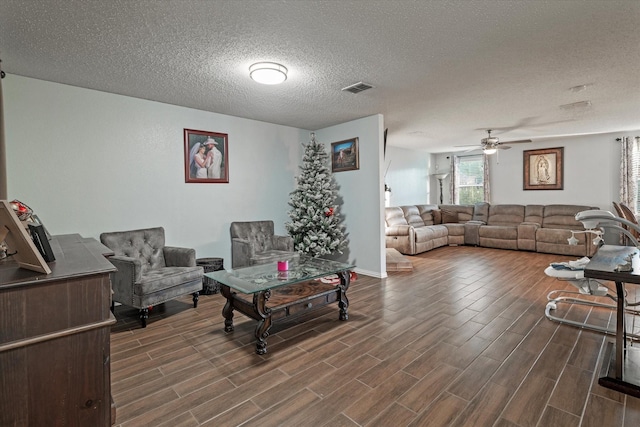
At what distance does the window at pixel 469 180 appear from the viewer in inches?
344

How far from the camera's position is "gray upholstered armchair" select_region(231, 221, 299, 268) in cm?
423

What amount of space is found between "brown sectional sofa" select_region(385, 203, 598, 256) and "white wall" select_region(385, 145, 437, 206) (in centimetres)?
67

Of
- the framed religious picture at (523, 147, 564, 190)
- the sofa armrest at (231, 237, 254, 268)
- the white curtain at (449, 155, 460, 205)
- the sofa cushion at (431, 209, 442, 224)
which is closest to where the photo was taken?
the sofa armrest at (231, 237, 254, 268)

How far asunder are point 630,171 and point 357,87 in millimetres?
6819

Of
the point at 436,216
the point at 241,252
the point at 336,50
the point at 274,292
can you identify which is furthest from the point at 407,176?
the point at 274,292

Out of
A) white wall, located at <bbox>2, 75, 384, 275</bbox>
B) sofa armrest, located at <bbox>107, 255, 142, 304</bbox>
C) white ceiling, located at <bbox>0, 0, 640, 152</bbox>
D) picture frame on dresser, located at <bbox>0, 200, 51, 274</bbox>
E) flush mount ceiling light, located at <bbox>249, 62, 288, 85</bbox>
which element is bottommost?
sofa armrest, located at <bbox>107, 255, 142, 304</bbox>

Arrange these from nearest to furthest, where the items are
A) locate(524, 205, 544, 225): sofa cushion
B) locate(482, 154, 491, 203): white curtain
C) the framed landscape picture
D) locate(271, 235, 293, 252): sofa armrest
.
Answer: locate(271, 235, 293, 252): sofa armrest, the framed landscape picture, locate(524, 205, 544, 225): sofa cushion, locate(482, 154, 491, 203): white curtain

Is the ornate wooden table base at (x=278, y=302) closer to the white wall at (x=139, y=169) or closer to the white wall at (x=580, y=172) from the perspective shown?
the white wall at (x=139, y=169)

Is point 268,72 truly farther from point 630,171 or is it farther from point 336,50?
point 630,171

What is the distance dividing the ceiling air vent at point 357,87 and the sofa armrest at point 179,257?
2.69 m

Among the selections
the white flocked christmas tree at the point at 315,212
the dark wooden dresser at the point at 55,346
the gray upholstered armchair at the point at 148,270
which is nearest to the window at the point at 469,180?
the white flocked christmas tree at the point at 315,212

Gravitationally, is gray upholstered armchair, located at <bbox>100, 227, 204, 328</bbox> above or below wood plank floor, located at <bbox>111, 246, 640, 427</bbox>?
above

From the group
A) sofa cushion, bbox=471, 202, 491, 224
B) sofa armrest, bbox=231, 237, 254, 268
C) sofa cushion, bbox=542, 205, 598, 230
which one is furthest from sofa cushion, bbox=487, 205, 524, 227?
sofa armrest, bbox=231, 237, 254, 268

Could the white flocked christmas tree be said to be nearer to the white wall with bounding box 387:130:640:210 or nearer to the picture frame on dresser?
the white wall with bounding box 387:130:640:210
